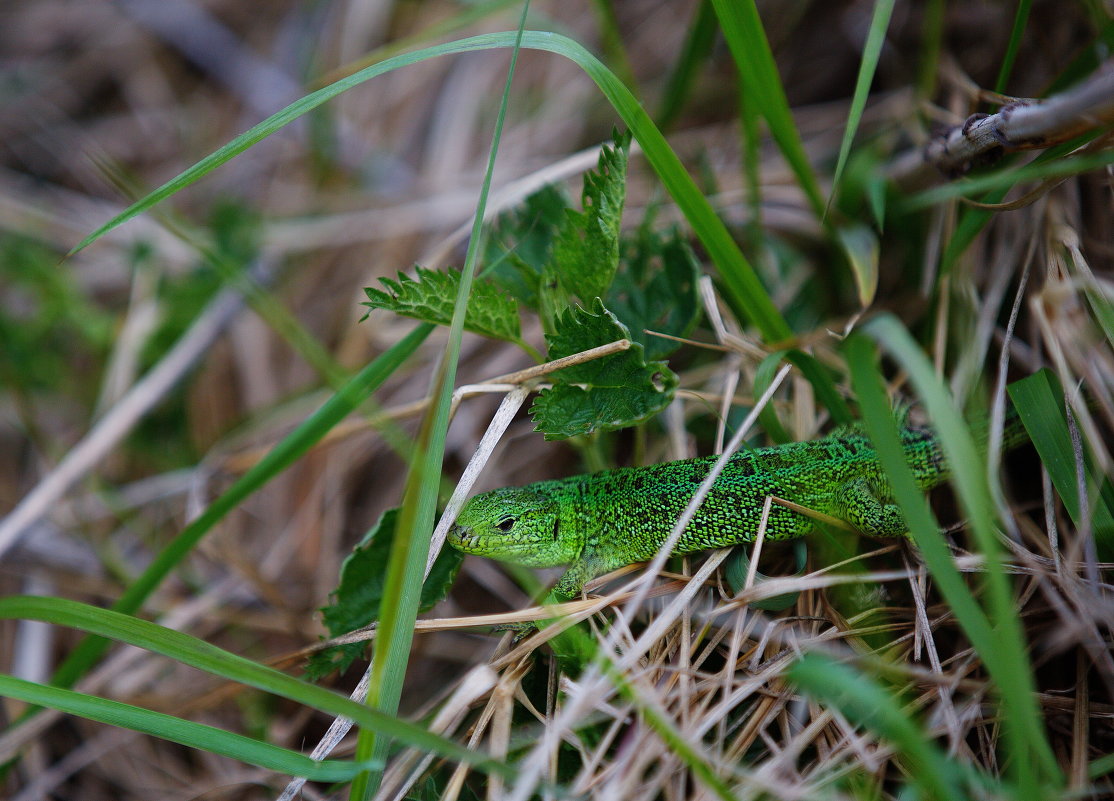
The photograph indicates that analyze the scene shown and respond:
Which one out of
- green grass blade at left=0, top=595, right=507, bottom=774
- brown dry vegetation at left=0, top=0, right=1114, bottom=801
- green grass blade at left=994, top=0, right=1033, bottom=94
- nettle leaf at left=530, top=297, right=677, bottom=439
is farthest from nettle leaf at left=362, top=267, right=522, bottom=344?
green grass blade at left=994, top=0, right=1033, bottom=94

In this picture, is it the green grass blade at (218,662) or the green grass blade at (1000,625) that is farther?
the green grass blade at (218,662)

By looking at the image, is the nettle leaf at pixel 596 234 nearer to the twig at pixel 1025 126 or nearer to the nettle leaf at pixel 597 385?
the nettle leaf at pixel 597 385

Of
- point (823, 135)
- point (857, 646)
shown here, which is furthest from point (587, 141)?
point (857, 646)

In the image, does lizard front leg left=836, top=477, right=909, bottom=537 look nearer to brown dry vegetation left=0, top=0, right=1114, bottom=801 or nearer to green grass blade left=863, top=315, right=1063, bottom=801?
brown dry vegetation left=0, top=0, right=1114, bottom=801

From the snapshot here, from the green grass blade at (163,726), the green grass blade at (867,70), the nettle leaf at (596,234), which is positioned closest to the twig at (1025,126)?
the green grass blade at (867,70)

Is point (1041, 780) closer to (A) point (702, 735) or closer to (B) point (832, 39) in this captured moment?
(A) point (702, 735)
